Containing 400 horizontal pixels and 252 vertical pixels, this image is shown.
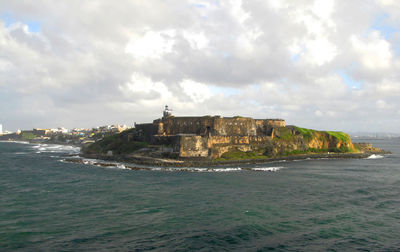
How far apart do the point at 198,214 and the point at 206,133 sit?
4360 centimetres

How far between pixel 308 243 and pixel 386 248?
4.60m

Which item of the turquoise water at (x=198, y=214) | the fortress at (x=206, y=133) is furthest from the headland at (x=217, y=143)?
the turquoise water at (x=198, y=214)

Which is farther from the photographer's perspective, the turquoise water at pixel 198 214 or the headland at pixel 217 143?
the headland at pixel 217 143

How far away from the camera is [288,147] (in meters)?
71.8

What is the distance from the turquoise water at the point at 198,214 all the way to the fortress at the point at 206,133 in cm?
2037

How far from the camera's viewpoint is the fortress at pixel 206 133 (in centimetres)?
5850

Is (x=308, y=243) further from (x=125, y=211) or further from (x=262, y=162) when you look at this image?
(x=262, y=162)

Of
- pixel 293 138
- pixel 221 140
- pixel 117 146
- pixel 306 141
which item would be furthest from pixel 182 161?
pixel 306 141

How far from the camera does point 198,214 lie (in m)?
22.5

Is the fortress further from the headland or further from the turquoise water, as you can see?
the turquoise water

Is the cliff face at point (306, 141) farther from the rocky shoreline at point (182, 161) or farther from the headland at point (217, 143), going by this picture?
the rocky shoreline at point (182, 161)

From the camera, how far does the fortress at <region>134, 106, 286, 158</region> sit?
58.5 m

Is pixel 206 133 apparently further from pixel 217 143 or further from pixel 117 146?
pixel 117 146

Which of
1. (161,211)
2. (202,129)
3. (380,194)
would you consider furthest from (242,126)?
(161,211)
